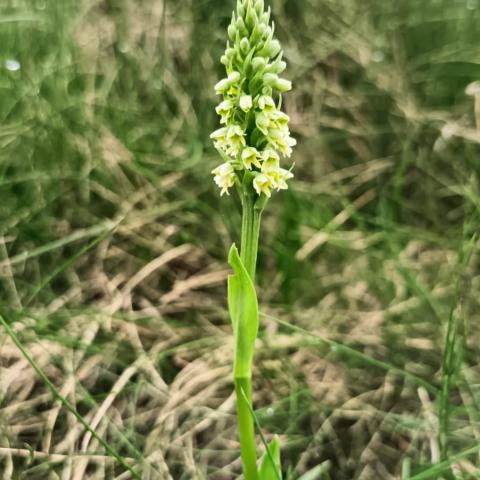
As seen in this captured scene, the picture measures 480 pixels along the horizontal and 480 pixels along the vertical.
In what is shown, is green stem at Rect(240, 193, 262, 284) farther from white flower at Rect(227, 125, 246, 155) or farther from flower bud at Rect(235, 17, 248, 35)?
flower bud at Rect(235, 17, 248, 35)

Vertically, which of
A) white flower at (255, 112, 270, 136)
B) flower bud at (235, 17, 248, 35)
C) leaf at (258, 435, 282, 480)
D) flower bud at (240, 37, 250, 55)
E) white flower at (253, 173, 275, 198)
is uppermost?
flower bud at (235, 17, 248, 35)

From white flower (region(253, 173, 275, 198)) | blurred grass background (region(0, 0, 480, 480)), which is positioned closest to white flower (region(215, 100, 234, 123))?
white flower (region(253, 173, 275, 198))

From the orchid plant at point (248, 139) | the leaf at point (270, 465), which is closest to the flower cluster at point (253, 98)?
the orchid plant at point (248, 139)

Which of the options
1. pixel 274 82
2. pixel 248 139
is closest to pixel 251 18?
pixel 274 82

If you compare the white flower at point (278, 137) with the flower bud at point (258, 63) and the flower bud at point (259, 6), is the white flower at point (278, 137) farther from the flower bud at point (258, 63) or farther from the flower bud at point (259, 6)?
the flower bud at point (259, 6)

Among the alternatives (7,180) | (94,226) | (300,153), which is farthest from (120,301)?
(300,153)

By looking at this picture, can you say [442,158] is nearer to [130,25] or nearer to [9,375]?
[130,25]

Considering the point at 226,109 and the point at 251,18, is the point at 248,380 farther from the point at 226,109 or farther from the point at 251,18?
the point at 251,18
